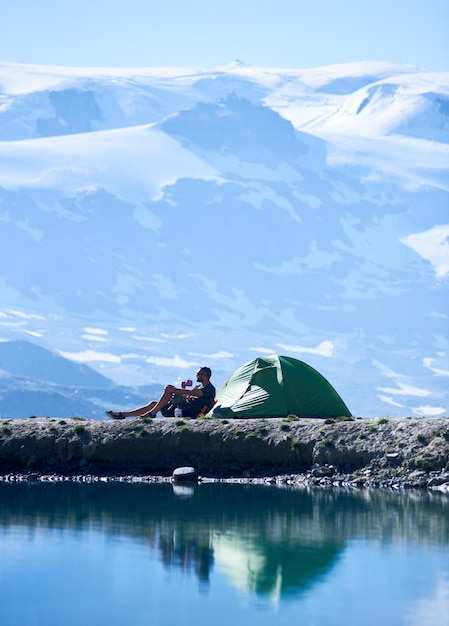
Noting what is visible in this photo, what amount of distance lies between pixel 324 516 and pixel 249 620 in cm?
864

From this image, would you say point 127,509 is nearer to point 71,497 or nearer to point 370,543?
point 71,497

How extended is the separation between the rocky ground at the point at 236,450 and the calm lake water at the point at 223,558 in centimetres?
226

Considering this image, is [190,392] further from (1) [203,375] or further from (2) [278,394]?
(2) [278,394]

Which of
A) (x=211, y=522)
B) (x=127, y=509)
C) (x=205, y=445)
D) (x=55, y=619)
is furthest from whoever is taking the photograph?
(x=205, y=445)

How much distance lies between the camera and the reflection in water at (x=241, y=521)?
60.7ft

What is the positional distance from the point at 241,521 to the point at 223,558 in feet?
13.0

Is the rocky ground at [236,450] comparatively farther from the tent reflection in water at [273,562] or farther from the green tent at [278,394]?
the tent reflection in water at [273,562]

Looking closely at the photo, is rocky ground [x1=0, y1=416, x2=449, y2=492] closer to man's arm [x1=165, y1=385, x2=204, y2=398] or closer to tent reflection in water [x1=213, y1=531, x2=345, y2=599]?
man's arm [x1=165, y1=385, x2=204, y2=398]

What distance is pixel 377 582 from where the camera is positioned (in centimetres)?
1739

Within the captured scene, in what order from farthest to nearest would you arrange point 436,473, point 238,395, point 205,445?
1. point 238,395
2. point 205,445
3. point 436,473

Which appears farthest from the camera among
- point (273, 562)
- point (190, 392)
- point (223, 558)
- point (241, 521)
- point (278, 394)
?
point (278, 394)

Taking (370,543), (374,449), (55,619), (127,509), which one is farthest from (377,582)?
(374,449)

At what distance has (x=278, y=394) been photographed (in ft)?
112

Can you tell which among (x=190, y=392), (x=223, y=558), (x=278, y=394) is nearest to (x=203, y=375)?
(x=190, y=392)
